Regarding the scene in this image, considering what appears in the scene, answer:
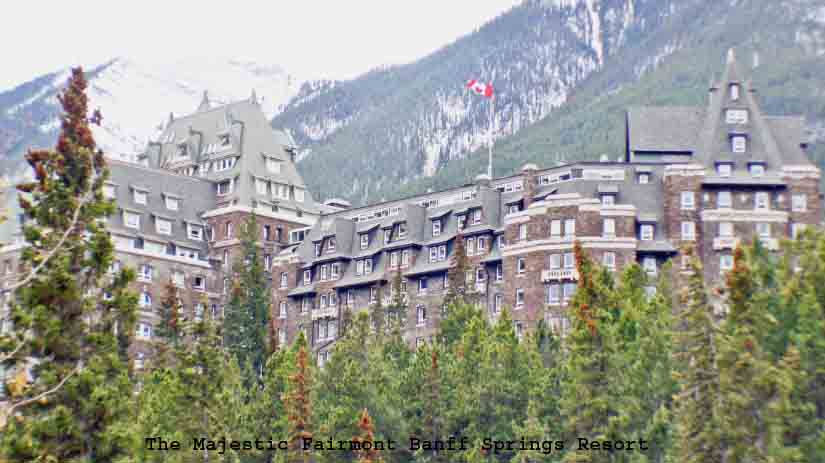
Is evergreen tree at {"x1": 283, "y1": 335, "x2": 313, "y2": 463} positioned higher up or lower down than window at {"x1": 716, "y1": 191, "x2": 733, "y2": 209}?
lower down

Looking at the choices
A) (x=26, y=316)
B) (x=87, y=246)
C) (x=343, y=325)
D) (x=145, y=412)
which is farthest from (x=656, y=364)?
(x=343, y=325)

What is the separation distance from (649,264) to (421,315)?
65.3 ft

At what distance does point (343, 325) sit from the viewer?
114000 mm

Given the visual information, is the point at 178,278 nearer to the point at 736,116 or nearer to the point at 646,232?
the point at 646,232

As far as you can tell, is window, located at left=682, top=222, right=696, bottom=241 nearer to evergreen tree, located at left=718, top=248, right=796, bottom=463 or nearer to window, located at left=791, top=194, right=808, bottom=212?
window, located at left=791, top=194, right=808, bottom=212

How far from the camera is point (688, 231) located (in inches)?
4097

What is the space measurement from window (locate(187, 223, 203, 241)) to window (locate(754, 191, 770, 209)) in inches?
2122

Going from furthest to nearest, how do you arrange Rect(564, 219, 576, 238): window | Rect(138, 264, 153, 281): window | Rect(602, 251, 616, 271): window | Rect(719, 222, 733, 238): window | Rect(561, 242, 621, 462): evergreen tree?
Rect(138, 264, 153, 281): window
Rect(564, 219, 576, 238): window
Rect(719, 222, 733, 238): window
Rect(602, 251, 616, 271): window
Rect(561, 242, 621, 462): evergreen tree

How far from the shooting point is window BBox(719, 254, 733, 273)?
102500 mm

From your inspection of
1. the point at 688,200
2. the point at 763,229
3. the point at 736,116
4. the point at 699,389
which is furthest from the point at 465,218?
the point at 699,389

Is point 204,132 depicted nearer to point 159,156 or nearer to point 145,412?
point 159,156

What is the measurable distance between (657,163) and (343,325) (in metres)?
26.5

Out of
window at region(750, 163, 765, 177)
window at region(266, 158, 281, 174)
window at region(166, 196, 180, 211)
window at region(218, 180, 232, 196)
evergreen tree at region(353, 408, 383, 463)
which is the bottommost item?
evergreen tree at region(353, 408, 383, 463)

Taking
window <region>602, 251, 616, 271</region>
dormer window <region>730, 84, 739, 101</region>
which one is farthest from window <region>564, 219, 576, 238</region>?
dormer window <region>730, 84, 739, 101</region>
